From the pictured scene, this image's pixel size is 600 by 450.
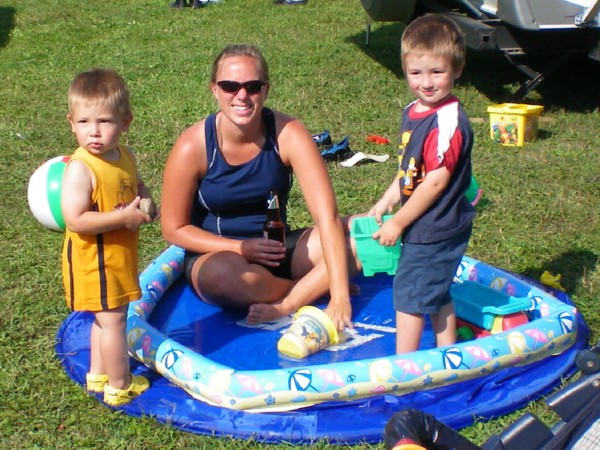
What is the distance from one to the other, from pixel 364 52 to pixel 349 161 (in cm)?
400

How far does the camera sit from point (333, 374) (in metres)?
3.16

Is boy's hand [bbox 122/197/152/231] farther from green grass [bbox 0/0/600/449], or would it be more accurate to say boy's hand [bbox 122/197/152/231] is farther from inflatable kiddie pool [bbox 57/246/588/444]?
green grass [bbox 0/0/600/449]

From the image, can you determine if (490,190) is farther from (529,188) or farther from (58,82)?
(58,82)

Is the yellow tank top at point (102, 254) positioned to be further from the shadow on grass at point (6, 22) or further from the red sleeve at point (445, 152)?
the shadow on grass at point (6, 22)

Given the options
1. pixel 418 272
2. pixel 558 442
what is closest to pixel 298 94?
pixel 418 272

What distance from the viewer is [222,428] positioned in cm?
306

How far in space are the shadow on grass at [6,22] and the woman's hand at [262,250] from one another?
8.67 meters

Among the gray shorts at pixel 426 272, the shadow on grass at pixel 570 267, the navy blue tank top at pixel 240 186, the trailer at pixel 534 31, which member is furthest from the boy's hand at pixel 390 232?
the trailer at pixel 534 31

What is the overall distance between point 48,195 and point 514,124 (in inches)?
147

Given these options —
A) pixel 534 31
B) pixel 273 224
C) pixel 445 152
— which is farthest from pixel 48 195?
pixel 534 31

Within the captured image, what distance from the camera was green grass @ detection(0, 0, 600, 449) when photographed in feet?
11.2

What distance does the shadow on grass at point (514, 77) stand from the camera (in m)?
8.15

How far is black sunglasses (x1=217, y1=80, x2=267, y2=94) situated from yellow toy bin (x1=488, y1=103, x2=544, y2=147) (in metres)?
3.70

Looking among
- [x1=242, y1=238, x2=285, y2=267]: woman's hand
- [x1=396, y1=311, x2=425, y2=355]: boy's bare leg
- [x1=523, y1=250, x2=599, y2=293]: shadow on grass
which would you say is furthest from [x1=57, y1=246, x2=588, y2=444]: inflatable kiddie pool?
[x1=523, y1=250, x2=599, y2=293]: shadow on grass
